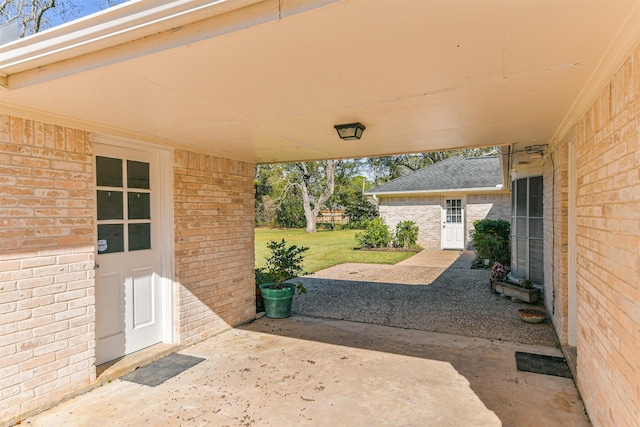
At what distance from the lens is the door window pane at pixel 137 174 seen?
13.8 feet

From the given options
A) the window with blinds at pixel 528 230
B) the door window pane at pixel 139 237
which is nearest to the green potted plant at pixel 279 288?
the door window pane at pixel 139 237

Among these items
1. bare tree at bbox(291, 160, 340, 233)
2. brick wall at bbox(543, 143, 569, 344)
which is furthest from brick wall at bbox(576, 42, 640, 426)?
bare tree at bbox(291, 160, 340, 233)

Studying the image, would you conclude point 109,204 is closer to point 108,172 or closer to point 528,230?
point 108,172

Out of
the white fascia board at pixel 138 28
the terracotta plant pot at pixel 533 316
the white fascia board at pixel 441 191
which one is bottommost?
the terracotta plant pot at pixel 533 316

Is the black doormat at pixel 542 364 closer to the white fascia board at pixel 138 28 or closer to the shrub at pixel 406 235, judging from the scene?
the white fascia board at pixel 138 28

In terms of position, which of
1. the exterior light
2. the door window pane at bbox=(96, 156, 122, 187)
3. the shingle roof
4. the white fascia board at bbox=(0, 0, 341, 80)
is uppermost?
the shingle roof

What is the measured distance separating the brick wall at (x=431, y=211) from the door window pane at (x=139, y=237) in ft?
40.5

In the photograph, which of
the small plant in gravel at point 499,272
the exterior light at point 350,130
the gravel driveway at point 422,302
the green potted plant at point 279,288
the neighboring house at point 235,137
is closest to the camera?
the neighboring house at point 235,137

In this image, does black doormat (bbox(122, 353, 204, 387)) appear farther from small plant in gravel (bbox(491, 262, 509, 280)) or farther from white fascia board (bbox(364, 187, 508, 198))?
white fascia board (bbox(364, 187, 508, 198))

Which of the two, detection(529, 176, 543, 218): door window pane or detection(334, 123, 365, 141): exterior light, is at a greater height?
detection(334, 123, 365, 141): exterior light

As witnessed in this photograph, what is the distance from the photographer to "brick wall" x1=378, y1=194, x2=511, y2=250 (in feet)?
45.8

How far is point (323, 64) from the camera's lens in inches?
84.9

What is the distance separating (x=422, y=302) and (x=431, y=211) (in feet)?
29.0

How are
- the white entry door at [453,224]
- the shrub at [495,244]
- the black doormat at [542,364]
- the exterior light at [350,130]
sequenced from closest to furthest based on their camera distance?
the exterior light at [350,130]
the black doormat at [542,364]
the shrub at [495,244]
the white entry door at [453,224]
